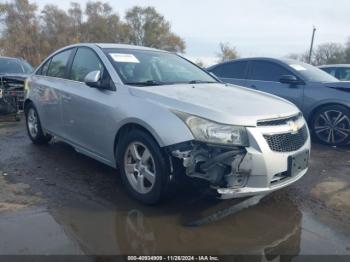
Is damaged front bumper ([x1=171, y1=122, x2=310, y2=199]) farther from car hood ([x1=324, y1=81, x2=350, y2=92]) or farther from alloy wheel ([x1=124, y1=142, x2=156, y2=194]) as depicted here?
car hood ([x1=324, y1=81, x2=350, y2=92])

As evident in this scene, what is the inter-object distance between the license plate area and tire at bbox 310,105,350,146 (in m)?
3.06

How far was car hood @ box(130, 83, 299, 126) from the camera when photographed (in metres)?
3.33

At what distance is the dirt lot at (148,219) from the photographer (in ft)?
9.94

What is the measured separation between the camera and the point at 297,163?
11.8 feet

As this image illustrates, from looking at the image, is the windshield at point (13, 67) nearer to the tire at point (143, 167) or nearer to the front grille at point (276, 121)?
the tire at point (143, 167)

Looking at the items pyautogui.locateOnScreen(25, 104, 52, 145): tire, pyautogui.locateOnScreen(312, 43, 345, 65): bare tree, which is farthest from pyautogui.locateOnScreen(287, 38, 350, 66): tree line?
pyautogui.locateOnScreen(25, 104, 52, 145): tire

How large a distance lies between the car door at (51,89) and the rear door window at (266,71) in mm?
A: 4002

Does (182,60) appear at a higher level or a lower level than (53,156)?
higher

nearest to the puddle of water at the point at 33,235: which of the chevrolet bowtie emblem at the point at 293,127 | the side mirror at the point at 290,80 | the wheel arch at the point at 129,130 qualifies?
the wheel arch at the point at 129,130

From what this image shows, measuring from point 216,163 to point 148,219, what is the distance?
864mm

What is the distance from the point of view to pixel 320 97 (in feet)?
21.9

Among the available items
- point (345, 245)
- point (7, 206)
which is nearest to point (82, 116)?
point (7, 206)

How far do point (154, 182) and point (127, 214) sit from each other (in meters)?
0.41

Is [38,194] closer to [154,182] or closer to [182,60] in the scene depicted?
[154,182]
